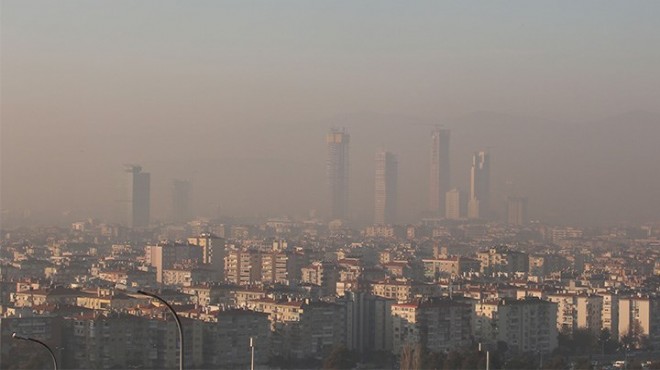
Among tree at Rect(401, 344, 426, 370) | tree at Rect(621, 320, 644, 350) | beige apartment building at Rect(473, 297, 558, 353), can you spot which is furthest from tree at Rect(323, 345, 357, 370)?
tree at Rect(621, 320, 644, 350)

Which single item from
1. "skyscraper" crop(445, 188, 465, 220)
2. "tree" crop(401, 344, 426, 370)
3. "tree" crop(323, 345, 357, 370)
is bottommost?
"tree" crop(323, 345, 357, 370)

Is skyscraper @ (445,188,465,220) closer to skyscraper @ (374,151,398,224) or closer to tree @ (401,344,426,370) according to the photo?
skyscraper @ (374,151,398,224)

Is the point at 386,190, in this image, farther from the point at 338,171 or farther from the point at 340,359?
the point at 340,359

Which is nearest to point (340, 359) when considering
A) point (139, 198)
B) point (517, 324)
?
point (517, 324)

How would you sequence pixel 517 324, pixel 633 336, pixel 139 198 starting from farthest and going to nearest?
pixel 139 198, pixel 633 336, pixel 517 324

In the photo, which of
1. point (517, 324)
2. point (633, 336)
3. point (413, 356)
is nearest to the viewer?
point (413, 356)
